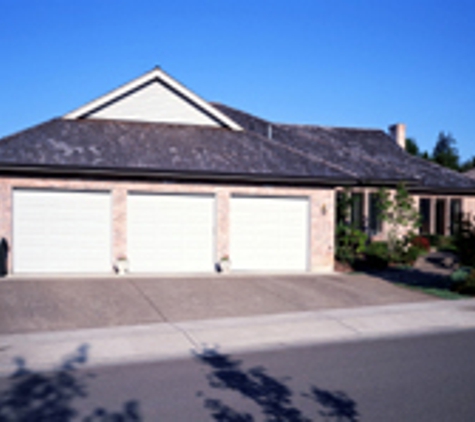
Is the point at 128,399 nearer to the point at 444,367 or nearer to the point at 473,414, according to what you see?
the point at 473,414

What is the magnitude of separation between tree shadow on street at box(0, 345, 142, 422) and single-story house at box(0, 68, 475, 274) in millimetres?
7693

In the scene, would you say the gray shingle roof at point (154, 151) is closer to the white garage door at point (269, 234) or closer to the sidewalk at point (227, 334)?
the white garage door at point (269, 234)

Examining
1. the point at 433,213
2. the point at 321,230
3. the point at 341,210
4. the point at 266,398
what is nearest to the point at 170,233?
the point at 321,230

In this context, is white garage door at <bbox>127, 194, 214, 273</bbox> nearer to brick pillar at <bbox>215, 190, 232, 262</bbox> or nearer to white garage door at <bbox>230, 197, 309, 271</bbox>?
brick pillar at <bbox>215, 190, 232, 262</bbox>

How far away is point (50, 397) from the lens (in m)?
6.77

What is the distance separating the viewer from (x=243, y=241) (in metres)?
17.1

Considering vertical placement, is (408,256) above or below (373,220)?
below

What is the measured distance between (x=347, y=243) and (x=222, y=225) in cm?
452

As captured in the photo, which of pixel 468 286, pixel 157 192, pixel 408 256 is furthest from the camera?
pixel 408 256

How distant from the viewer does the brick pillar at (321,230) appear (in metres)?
17.5

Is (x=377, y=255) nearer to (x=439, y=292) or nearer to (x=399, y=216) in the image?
(x=399, y=216)

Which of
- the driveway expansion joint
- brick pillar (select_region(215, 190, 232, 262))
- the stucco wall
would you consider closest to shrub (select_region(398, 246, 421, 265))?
the stucco wall

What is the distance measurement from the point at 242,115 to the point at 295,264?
35.9 ft

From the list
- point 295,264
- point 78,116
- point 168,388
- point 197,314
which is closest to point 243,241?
point 295,264
